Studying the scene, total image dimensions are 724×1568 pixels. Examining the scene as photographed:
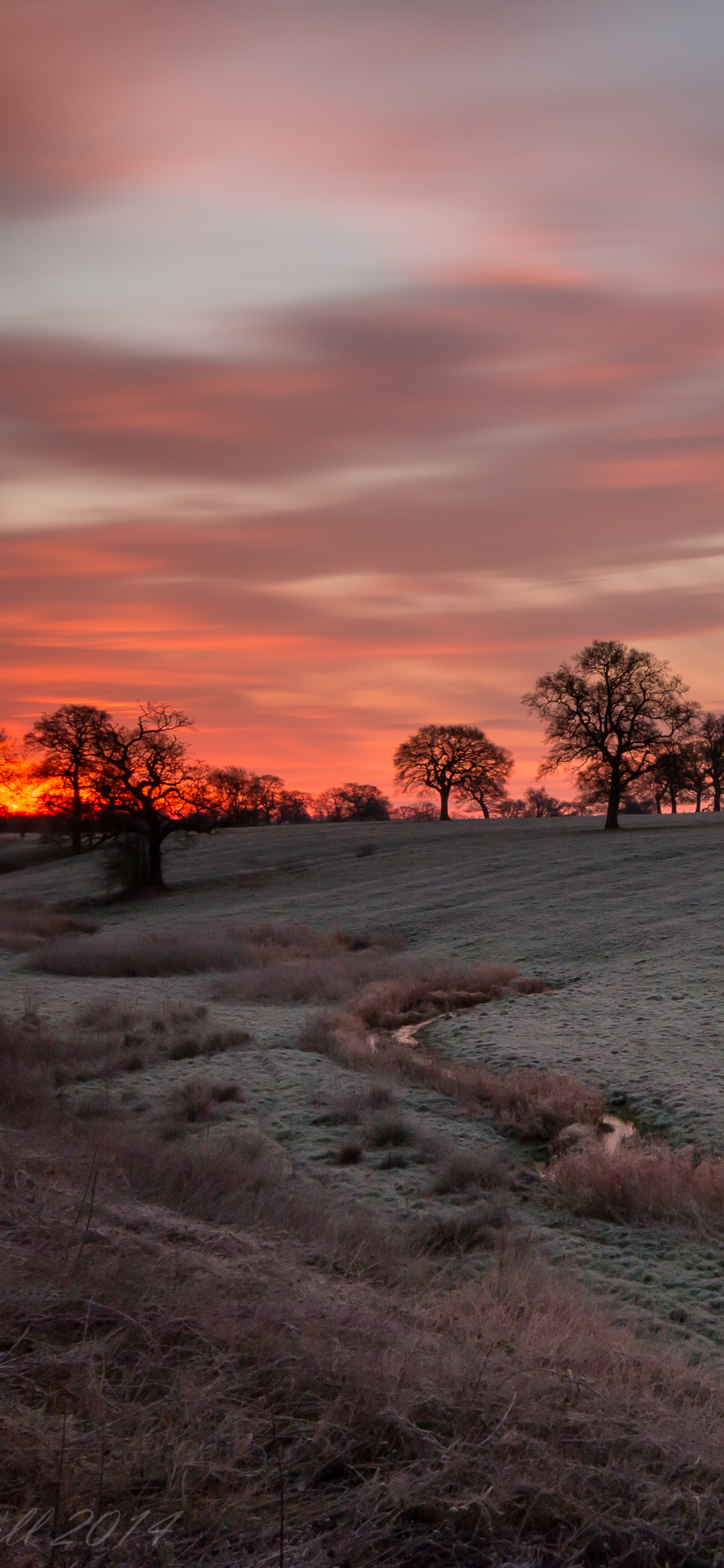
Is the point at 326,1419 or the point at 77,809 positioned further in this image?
the point at 77,809

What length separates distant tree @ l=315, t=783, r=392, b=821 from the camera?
125 m

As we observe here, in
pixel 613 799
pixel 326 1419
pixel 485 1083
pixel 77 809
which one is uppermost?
pixel 77 809

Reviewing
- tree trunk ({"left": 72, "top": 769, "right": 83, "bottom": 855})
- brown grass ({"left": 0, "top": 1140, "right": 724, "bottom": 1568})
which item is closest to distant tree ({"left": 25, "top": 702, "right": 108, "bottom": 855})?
tree trunk ({"left": 72, "top": 769, "right": 83, "bottom": 855})

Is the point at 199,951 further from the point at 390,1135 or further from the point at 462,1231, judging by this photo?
the point at 462,1231

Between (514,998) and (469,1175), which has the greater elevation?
(469,1175)

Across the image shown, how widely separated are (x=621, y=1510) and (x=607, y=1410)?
2.22 feet

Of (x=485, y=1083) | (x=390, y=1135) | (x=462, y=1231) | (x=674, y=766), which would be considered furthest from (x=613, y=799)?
(x=462, y=1231)

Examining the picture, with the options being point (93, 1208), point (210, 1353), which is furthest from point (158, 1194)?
point (210, 1353)

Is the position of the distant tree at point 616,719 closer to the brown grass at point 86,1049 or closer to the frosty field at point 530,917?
the frosty field at point 530,917

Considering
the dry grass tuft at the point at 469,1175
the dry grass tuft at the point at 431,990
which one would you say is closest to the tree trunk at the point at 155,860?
the dry grass tuft at the point at 431,990

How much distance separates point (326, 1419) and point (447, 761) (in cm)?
9007

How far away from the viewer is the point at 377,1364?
15.6ft

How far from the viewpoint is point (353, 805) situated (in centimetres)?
12769

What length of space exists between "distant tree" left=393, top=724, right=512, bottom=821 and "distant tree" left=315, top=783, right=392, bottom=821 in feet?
96.5
